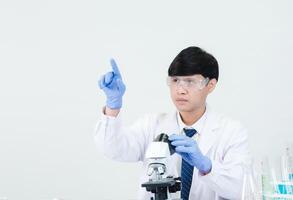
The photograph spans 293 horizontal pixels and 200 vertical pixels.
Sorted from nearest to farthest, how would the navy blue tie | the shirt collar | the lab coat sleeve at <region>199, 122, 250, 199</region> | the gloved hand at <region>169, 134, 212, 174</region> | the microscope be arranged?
the microscope
the gloved hand at <region>169, 134, 212, 174</region>
the lab coat sleeve at <region>199, 122, 250, 199</region>
the navy blue tie
the shirt collar

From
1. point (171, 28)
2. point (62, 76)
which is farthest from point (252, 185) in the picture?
point (62, 76)

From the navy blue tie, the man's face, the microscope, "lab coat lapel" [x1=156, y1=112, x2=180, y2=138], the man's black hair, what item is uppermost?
the man's black hair

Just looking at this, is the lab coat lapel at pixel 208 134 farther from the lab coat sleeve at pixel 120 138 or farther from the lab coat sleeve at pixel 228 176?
the lab coat sleeve at pixel 120 138

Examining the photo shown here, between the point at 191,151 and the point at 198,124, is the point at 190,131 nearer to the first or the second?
the point at 198,124

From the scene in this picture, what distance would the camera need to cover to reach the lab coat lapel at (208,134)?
6.59 feet

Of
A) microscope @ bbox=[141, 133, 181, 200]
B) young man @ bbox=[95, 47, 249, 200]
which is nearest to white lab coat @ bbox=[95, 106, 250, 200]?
young man @ bbox=[95, 47, 249, 200]

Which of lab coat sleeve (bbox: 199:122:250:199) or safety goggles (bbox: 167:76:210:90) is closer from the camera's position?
lab coat sleeve (bbox: 199:122:250:199)

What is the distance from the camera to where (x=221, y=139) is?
6.66 feet

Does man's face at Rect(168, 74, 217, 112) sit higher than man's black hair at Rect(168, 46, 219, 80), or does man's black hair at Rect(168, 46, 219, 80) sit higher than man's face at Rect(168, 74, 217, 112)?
man's black hair at Rect(168, 46, 219, 80)

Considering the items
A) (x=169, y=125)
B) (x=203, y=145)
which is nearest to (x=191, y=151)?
(x=203, y=145)

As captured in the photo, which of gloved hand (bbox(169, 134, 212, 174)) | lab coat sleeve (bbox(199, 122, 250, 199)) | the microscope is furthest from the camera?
lab coat sleeve (bbox(199, 122, 250, 199))

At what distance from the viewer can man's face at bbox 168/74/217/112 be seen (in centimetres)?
198

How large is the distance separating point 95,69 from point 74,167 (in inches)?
24.9

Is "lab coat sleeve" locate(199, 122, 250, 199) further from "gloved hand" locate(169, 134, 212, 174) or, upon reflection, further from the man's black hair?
the man's black hair
